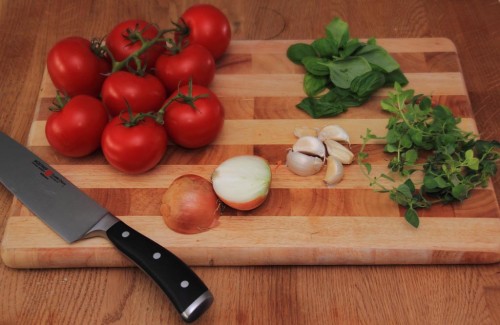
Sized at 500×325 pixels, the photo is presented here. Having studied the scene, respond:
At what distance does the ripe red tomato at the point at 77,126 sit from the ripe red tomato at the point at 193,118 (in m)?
0.14

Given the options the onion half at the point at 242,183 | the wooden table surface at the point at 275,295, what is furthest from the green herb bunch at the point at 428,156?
the onion half at the point at 242,183

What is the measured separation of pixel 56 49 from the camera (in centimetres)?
130

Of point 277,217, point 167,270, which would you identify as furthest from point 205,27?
point 167,270

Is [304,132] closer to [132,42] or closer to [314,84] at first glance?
[314,84]

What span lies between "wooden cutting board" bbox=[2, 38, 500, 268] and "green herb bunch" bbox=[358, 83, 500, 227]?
28 millimetres

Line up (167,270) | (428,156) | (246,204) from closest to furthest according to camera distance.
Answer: (167,270)
(246,204)
(428,156)

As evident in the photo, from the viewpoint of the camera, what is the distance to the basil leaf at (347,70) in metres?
1.35

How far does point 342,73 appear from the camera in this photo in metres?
1.36

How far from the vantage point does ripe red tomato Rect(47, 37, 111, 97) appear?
50.6 inches

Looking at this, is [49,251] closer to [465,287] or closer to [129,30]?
[129,30]

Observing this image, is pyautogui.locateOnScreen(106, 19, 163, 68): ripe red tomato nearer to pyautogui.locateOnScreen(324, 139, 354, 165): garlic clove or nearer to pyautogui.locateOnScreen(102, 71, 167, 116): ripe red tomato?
pyautogui.locateOnScreen(102, 71, 167, 116): ripe red tomato

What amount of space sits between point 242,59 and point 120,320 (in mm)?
682

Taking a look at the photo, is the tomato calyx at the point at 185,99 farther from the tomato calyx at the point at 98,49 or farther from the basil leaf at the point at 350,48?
the basil leaf at the point at 350,48

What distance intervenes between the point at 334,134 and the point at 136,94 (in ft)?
1.36
